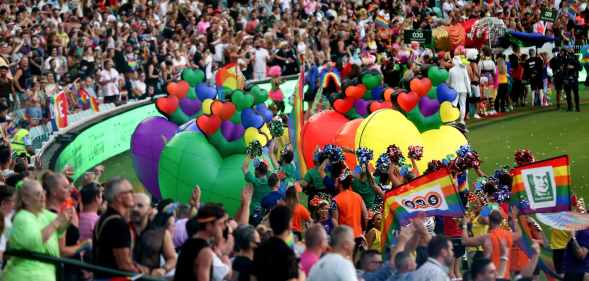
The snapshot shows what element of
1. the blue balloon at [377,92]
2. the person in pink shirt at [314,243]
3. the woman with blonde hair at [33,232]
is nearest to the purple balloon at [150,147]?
the blue balloon at [377,92]

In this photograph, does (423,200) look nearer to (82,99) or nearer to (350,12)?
(82,99)

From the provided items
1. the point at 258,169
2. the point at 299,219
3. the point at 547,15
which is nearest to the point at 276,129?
the point at 258,169

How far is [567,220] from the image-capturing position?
44.1 feet

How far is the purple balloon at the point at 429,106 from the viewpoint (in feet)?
64.4

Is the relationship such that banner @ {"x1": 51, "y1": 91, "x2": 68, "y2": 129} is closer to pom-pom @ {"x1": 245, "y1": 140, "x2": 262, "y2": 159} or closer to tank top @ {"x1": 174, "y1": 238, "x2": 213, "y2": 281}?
pom-pom @ {"x1": 245, "y1": 140, "x2": 262, "y2": 159}

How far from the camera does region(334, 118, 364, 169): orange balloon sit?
19016 millimetres

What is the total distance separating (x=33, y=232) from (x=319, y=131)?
35.1 ft

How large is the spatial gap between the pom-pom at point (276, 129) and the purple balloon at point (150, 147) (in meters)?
1.92

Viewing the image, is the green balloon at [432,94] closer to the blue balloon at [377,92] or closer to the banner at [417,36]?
the blue balloon at [377,92]

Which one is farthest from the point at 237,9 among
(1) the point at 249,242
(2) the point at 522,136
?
(1) the point at 249,242

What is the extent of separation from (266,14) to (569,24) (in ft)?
26.5

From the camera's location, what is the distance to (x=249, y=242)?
34.0 ft

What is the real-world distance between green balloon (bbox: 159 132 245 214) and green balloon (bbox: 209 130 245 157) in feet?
0.24

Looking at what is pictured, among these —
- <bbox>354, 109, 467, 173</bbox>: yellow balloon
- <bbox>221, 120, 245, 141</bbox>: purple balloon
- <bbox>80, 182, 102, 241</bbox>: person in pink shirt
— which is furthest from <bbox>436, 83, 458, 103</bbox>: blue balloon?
<bbox>80, 182, 102, 241</bbox>: person in pink shirt
